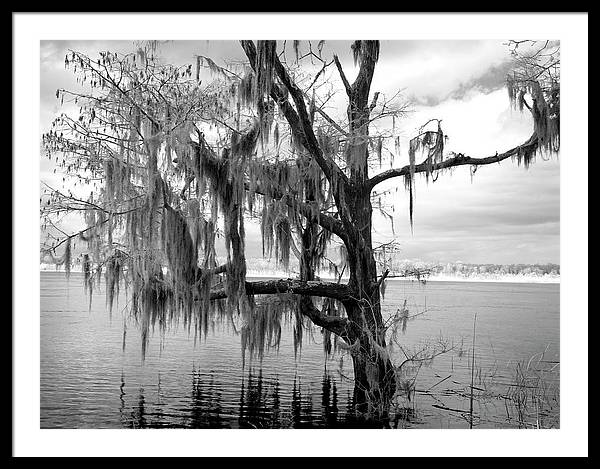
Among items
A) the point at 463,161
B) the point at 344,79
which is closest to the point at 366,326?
the point at 463,161

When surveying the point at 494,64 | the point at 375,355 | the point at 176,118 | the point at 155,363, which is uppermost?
the point at 494,64

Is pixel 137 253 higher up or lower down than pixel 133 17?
lower down

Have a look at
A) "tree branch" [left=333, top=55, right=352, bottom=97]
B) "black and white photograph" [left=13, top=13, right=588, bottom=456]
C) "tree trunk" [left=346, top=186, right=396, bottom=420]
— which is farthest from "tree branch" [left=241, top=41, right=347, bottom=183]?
"tree branch" [left=333, top=55, right=352, bottom=97]

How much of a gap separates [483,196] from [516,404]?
20.5m

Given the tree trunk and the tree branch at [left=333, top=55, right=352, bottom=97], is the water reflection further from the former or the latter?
the tree branch at [left=333, top=55, right=352, bottom=97]

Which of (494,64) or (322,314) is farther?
(494,64)

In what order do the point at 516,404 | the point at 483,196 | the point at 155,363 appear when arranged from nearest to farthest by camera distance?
the point at 516,404, the point at 155,363, the point at 483,196

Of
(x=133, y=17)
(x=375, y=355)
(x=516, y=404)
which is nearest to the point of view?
(x=133, y=17)

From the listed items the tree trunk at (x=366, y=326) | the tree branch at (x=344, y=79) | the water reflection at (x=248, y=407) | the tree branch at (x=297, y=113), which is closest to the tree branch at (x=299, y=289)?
the tree trunk at (x=366, y=326)

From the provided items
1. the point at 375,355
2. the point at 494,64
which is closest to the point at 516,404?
the point at 375,355

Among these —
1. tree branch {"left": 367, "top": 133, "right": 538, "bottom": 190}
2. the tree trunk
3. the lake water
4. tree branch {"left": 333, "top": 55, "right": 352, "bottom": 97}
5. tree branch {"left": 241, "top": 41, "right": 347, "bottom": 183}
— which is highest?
tree branch {"left": 333, "top": 55, "right": 352, "bottom": 97}

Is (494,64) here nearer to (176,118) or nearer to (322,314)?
(322,314)

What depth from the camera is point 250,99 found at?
6.19 meters

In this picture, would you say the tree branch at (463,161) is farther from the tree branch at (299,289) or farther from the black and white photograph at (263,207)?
the tree branch at (299,289)
